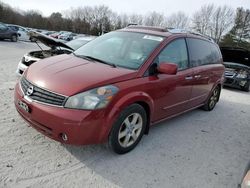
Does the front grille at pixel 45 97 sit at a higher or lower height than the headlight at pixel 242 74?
higher

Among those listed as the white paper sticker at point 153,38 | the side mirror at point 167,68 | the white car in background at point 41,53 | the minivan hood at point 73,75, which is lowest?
the white car in background at point 41,53

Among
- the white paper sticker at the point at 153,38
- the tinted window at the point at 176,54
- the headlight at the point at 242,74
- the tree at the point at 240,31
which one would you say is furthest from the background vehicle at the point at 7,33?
the tree at the point at 240,31

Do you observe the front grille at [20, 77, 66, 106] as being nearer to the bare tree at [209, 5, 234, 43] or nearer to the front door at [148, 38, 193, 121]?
the front door at [148, 38, 193, 121]

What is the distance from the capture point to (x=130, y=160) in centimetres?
323

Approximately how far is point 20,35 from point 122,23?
36.3 metres

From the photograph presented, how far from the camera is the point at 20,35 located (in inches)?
910

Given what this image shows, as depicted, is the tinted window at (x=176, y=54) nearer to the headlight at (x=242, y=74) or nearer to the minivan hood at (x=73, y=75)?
the minivan hood at (x=73, y=75)

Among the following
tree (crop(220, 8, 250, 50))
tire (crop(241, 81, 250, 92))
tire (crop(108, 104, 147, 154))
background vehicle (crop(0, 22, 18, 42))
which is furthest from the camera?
tree (crop(220, 8, 250, 50))

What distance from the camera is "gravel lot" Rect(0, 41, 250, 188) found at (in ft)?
8.96

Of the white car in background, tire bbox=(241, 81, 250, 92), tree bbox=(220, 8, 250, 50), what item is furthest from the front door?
tree bbox=(220, 8, 250, 50)

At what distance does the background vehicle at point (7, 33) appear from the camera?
1850 centimetres

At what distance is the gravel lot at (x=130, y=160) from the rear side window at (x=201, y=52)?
132 cm

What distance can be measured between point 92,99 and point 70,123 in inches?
14.2

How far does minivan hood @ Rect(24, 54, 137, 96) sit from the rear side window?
1679 millimetres
